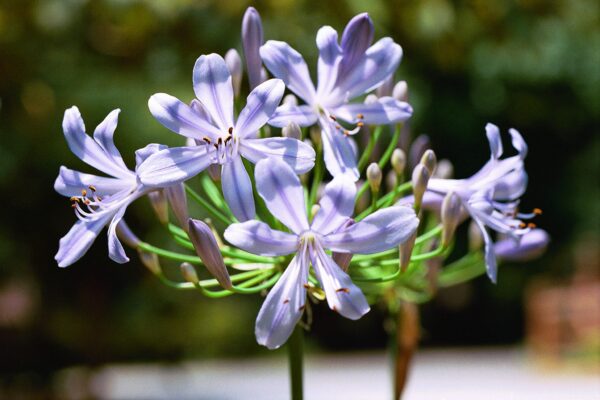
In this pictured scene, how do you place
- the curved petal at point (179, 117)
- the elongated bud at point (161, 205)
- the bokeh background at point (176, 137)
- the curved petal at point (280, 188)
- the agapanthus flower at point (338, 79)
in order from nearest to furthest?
the curved petal at point (280, 188) < the curved petal at point (179, 117) < the agapanthus flower at point (338, 79) < the elongated bud at point (161, 205) < the bokeh background at point (176, 137)

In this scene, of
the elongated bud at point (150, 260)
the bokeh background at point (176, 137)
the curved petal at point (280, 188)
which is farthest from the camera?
the bokeh background at point (176, 137)

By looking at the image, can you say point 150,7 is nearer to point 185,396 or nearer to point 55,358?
point 185,396

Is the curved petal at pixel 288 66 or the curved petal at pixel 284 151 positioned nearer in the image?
the curved petal at pixel 284 151

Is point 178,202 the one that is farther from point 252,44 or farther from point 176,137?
point 176,137

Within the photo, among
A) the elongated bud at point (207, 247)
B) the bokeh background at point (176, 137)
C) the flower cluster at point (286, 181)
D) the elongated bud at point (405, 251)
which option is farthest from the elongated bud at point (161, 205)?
the bokeh background at point (176, 137)

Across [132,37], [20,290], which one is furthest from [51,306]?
[132,37]

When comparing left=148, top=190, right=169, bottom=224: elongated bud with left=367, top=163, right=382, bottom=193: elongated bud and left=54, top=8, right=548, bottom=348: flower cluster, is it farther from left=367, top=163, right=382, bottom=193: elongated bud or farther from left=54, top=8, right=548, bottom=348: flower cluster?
left=367, top=163, right=382, bottom=193: elongated bud

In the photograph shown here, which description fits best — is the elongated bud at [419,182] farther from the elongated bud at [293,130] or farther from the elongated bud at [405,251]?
the elongated bud at [293,130]
